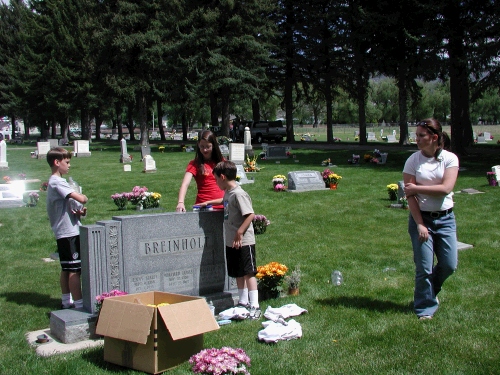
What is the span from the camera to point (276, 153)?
93.3ft

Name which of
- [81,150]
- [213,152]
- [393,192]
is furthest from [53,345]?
[81,150]

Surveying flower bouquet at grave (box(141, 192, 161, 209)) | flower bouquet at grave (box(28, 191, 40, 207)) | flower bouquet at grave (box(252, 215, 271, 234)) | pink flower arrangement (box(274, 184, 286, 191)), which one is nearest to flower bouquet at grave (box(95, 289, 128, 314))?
flower bouquet at grave (box(252, 215, 271, 234))

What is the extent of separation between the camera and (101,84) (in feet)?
152

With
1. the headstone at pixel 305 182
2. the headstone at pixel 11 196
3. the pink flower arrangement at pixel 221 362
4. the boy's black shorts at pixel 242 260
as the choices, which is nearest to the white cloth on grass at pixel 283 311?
the boy's black shorts at pixel 242 260

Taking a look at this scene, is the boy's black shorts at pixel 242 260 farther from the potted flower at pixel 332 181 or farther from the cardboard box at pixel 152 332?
the potted flower at pixel 332 181

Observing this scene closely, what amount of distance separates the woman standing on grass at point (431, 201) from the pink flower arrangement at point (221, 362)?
2.01 meters

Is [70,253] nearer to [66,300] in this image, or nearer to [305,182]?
[66,300]

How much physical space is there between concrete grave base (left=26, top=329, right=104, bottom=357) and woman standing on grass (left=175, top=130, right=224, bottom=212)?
170 cm

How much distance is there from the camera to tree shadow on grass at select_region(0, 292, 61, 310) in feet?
21.8

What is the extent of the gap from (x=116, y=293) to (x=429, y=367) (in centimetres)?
279

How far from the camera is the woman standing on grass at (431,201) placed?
17.4ft

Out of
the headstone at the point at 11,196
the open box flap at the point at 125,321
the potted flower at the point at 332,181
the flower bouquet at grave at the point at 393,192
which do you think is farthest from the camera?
the potted flower at the point at 332,181

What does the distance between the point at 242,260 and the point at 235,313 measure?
1.74 feet

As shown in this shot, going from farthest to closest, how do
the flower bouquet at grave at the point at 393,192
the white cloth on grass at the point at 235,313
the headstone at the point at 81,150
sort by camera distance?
the headstone at the point at 81,150, the flower bouquet at grave at the point at 393,192, the white cloth on grass at the point at 235,313
